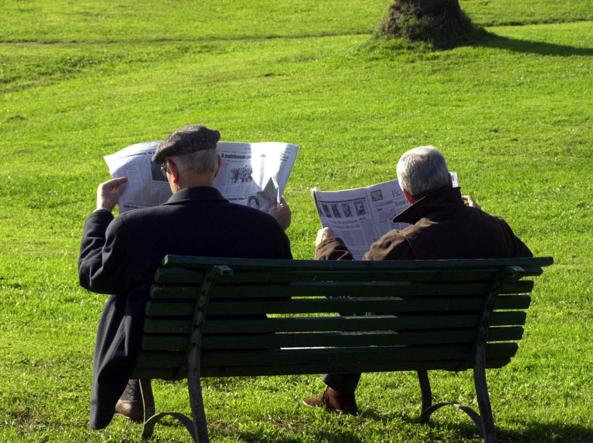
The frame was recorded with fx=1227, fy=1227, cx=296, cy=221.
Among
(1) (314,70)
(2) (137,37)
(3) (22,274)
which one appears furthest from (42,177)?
(2) (137,37)

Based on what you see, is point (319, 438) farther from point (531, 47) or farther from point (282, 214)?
point (531, 47)

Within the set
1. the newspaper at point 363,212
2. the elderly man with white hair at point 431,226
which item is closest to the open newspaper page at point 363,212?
the newspaper at point 363,212

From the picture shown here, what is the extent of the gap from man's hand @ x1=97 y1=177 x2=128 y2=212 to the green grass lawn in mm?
971

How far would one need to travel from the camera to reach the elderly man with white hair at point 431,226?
5.00m

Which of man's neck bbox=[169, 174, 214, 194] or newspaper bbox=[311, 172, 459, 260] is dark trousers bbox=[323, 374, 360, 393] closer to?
newspaper bbox=[311, 172, 459, 260]

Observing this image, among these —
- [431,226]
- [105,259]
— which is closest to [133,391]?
[105,259]

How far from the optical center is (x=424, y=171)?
501 cm

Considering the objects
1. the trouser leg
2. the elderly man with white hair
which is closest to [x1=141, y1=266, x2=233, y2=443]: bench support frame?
the elderly man with white hair

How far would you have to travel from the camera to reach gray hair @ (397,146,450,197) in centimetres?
501

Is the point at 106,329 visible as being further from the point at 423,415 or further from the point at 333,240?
the point at 423,415

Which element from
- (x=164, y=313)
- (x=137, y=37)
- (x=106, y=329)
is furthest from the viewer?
(x=137, y=37)

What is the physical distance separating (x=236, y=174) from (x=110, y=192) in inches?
27.1

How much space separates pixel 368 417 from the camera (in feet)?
18.3

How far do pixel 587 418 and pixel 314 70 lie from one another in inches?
680
